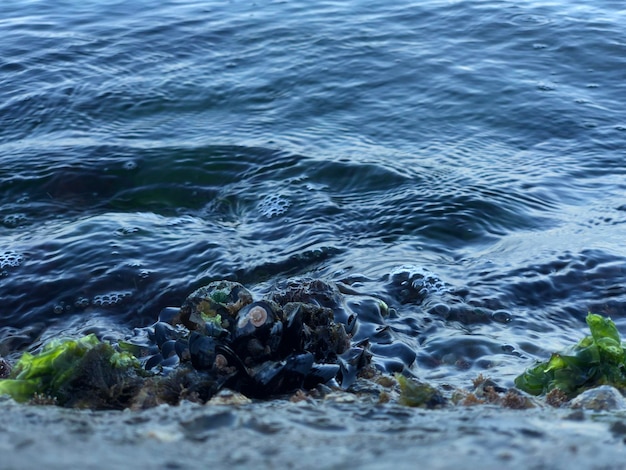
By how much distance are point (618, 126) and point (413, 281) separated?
155 inches

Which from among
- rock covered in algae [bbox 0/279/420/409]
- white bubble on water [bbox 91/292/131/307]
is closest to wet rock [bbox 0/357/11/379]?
rock covered in algae [bbox 0/279/420/409]

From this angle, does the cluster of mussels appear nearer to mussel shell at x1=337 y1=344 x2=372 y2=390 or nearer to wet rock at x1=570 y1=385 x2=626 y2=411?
mussel shell at x1=337 y1=344 x2=372 y2=390

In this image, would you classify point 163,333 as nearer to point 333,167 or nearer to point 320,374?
point 320,374

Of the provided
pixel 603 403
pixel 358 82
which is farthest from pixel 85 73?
pixel 603 403

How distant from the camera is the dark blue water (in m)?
5.20

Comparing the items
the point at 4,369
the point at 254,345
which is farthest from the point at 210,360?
the point at 4,369

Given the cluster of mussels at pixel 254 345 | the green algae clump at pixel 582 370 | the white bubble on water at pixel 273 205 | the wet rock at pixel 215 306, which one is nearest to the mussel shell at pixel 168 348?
the cluster of mussels at pixel 254 345

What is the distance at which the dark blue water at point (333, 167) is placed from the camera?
5195 millimetres

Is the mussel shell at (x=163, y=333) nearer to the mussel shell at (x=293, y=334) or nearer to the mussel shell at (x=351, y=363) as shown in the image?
the mussel shell at (x=293, y=334)

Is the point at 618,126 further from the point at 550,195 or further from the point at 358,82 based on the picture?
the point at 358,82

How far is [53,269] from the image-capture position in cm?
562

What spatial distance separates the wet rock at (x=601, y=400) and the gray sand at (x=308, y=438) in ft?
1.47

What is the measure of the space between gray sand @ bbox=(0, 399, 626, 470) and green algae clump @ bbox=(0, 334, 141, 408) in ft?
2.04

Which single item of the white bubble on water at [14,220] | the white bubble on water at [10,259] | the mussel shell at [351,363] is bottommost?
the white bubble on water at [10,259]
